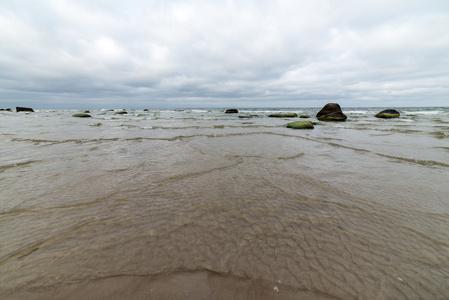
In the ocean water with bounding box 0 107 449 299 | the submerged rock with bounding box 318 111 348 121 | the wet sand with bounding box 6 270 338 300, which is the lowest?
the wet sand with bounding box 6 270 338 300

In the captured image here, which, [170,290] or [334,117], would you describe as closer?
[170,290]

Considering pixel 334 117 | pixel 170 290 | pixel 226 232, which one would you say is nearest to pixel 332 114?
pixel 334 117

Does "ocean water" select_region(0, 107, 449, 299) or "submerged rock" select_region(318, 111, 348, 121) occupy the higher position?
"submerged rock" select_region(318, 111, 348, 121)

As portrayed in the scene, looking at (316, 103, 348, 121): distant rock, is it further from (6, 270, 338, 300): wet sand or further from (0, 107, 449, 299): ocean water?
(6, 270, 338, 300): wet sand

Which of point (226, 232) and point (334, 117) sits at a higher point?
point (334, 117)

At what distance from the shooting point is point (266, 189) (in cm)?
392

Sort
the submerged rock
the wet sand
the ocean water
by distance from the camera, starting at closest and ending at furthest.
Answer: the wet sand → the ocean water → the submerged rock

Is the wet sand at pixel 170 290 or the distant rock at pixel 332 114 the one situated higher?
the distant rock at pixel 332 114

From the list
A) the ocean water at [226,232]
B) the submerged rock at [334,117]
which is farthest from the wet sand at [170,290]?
the submerged rock at [334,117]

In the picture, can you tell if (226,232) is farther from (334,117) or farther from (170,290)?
(334,117)

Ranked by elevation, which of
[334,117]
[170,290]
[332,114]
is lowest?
[170,290]

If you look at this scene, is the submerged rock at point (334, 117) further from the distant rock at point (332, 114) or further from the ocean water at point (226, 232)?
the ocean water at point (226, 232)

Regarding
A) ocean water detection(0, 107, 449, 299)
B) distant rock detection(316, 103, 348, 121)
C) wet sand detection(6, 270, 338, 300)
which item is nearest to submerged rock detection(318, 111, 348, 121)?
distant rock detection(316, 103, 348, 121)

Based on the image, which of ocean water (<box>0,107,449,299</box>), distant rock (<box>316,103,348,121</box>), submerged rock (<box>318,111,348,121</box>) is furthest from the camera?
distant rock (<box>316,103,348,121</box>)
